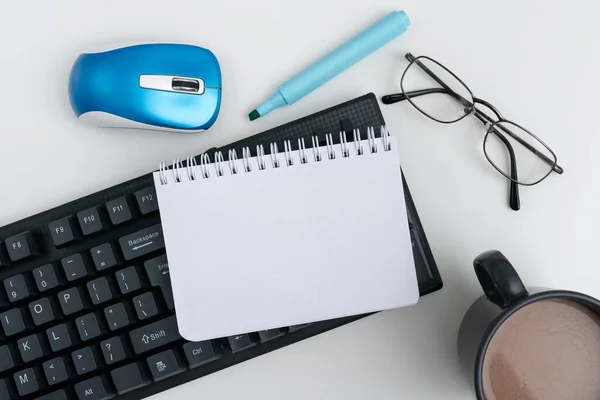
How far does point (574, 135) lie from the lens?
52cm

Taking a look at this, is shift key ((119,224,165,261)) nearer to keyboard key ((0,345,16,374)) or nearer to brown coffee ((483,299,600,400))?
keyboard key ((0,345,16,374))

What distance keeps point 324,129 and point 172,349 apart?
23 centimetres

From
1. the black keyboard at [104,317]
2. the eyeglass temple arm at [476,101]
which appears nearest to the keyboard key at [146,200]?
the black keyboard at [104,317]

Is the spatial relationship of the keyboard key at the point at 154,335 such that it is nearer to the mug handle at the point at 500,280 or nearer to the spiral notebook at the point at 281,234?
the spiral notebook at the point at 281,234

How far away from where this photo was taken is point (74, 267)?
1.60 feet

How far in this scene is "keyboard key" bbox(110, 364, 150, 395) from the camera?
48 centimetres

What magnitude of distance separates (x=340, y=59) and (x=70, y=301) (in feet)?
1.06

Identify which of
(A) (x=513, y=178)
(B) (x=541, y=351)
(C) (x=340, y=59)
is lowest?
(B) (x=541, y=351)

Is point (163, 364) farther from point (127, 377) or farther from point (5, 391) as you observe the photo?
point (5, 391)

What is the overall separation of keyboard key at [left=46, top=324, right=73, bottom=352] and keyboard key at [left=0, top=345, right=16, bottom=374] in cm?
4

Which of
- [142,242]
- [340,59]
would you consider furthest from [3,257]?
[340,59]

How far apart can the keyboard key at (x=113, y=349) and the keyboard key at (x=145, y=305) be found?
0.10ft

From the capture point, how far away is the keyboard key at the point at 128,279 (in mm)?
481

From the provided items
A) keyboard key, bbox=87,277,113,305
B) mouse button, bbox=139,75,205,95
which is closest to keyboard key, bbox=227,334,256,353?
keyboard key, bbox=87,277,113,305
